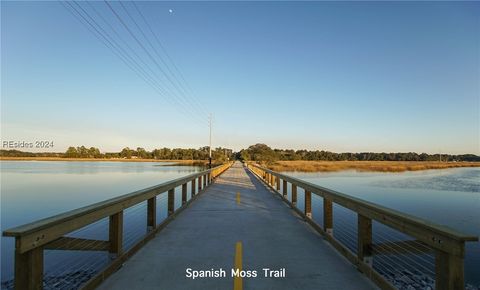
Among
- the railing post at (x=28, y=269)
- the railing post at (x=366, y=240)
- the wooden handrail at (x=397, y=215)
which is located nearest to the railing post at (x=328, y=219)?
the wooden handrail at (x=397, y=215)

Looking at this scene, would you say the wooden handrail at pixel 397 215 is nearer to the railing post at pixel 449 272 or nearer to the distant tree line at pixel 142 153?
the railing post at pixel 449 272

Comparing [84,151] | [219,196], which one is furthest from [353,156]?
[219,196]

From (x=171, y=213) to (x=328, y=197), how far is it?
395cm

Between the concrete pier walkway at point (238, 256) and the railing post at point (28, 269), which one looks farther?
the concrete pier walkway at point (238, 256)

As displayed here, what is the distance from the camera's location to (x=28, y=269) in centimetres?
267

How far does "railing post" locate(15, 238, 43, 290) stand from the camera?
8.53 ft

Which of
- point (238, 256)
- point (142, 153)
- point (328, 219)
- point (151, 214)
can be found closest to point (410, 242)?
point (238, 256)

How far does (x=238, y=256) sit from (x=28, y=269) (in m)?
2.90

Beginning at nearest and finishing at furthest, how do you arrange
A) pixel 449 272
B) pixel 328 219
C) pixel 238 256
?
pixel 449 272 < pixel 238 256 < pixel 328 219

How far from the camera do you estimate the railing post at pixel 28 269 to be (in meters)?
2.60

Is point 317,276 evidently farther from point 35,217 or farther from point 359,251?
point 35,217

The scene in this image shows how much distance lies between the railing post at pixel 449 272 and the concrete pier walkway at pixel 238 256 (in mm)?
1204

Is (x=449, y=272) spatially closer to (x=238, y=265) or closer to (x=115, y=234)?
(x=238, y=265)

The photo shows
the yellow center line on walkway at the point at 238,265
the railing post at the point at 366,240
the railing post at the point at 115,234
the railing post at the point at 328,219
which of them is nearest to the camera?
the yellow center line on walkway at the point at 238,265
